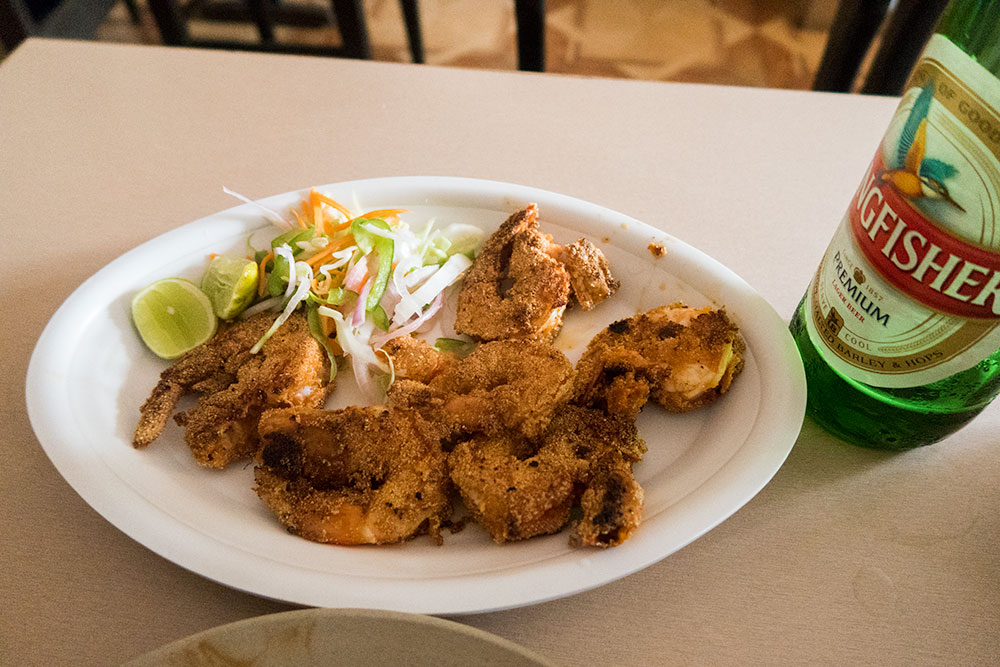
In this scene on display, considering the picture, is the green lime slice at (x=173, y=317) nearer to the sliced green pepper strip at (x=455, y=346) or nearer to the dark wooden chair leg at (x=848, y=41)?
the sliced green pepper strip at (x=455, y=346)

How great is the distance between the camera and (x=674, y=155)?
1.64 m

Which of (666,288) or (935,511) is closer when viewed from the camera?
(935,511)

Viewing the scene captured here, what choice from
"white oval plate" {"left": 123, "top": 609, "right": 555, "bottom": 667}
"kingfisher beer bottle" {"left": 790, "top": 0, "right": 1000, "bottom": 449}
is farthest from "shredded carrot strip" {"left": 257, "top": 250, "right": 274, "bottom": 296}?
"kingfisher beer bottle" {"left": 790, "top": 0, "right": 1000, "bottom": 449}

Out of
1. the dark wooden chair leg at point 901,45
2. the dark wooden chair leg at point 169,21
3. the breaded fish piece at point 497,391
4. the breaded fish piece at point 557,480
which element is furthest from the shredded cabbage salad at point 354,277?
the dark wooden chair leg at point 169,21

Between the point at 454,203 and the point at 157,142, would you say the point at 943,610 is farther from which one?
the point at 157,142

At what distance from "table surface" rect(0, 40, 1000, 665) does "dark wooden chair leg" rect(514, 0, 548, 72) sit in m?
0.52

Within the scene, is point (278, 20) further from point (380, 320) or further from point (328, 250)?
point (380, 320)

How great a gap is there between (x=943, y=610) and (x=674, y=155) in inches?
42.7

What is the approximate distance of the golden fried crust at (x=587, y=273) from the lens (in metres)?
1.23

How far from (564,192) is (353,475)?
854 mm

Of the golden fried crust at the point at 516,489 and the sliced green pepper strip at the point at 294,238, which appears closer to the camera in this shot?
the golden fried crust at the point at 516,489

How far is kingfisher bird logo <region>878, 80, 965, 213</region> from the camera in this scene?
2.68 feet

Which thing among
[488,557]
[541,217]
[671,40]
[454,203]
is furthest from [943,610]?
[671,40]

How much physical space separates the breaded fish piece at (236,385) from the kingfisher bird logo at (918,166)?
895 millimetres
